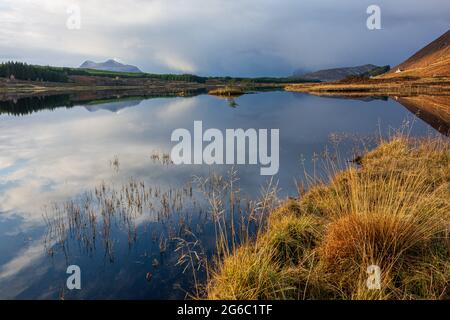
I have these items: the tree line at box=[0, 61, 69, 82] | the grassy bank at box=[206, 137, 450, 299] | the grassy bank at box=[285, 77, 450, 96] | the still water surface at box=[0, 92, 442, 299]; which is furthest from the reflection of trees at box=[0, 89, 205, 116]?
the tree line at box=[0, 61, 69, 82]

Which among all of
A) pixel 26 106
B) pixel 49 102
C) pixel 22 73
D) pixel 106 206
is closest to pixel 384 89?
pixel 49 102

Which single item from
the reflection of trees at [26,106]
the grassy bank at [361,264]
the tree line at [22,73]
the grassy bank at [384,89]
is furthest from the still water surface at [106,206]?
the tree line at [22,73]

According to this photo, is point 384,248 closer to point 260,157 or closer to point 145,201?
point 145,201

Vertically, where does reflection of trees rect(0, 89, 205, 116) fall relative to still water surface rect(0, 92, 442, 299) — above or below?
above

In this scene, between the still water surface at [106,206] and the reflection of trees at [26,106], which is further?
the reflection of trees at [26,106]

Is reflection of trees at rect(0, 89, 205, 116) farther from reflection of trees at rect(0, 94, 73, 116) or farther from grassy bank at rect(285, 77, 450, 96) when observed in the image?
grassy bank at rect(285, 77, 450, 96)

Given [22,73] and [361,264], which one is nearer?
[361,264]

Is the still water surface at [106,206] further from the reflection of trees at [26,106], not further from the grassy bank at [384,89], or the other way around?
the grassy bank at [384,89]

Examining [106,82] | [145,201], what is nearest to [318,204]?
[145,201]

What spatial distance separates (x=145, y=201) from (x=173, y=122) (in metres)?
22.0

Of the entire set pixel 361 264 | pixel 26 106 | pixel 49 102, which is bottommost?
pixel 361 264

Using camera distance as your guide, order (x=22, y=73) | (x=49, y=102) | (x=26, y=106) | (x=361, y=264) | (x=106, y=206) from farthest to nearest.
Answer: (x=22, y=73), (x=49, y=102), (x=26, y=106), (x=106, y=206), (x=361, y=264)

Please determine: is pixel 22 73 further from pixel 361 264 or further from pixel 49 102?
pixel 361 264

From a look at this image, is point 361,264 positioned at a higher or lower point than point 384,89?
lower
